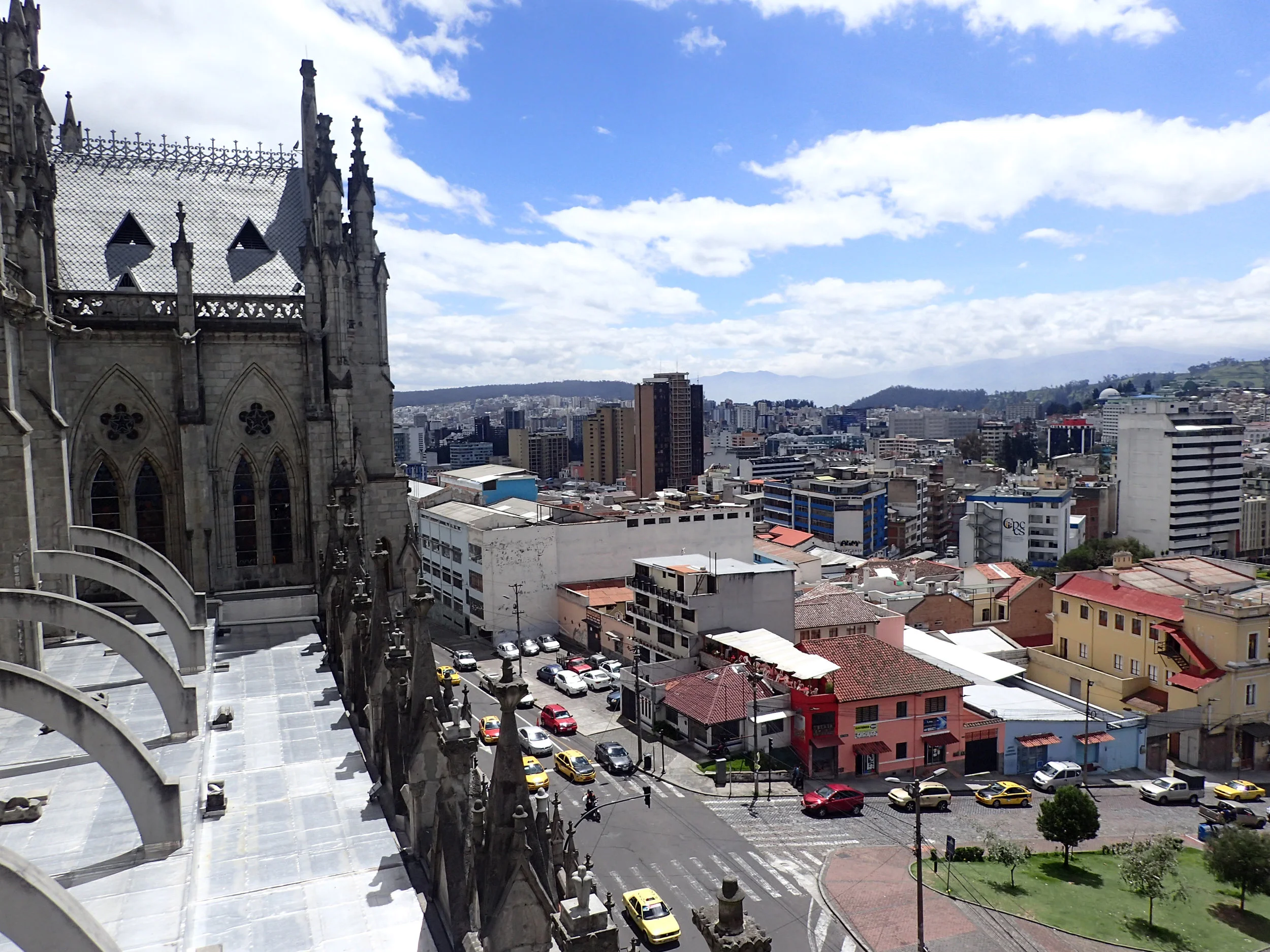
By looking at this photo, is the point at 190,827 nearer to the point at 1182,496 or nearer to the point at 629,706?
the point at 629,706

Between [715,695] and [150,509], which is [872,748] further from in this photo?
[150,509]

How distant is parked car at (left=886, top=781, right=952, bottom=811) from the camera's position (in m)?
41.5

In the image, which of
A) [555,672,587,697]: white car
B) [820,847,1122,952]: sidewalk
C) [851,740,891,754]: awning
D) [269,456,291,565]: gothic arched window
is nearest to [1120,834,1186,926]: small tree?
[820,847,1122,952]: sidewalk

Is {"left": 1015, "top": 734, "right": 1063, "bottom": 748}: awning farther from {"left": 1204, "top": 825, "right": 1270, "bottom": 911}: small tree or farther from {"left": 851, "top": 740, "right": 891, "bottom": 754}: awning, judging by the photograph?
{"left": 1204, "top": 825, "right": 1270, "bottom": 911}: small tree

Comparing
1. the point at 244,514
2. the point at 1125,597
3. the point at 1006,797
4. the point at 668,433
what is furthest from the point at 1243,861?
the point at 668,433

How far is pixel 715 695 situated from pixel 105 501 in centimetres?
2999

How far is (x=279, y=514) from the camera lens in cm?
3331

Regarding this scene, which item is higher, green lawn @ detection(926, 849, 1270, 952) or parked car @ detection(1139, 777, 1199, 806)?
green lawn @ detection(926, 849, 1270, 952)

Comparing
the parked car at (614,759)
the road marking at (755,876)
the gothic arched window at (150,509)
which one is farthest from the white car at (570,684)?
the gothic arched window at (150,509)

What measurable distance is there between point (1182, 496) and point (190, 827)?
439 feet

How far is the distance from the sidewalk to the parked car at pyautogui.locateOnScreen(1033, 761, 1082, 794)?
1458 centimetres

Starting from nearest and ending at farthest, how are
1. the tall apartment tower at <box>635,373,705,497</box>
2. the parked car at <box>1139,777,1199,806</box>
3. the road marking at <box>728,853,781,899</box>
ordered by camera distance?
the road marking at <box>728,853,781,899</box> < the parked car at <box>1139,777,1199,806</box> < the tall apartment tower at <box>635,373,705,497</box>

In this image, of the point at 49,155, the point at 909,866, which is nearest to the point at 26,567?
the point at 49,155

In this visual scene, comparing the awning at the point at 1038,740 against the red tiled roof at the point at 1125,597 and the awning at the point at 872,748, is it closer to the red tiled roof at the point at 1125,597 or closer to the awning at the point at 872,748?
the awning at the point at 872,748
